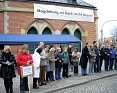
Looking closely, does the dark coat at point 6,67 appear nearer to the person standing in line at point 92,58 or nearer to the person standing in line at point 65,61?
the person standing in line at point 65,61

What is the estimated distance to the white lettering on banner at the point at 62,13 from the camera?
30.2 meters

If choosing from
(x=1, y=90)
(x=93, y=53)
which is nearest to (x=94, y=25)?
(x=93, y=53)

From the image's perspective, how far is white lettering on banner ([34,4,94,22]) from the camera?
30.2 metres

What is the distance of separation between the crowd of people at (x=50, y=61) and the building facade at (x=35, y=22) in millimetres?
9056

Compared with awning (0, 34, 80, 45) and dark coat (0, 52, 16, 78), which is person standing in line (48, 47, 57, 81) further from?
dark coat (0, 52, 16, 78)

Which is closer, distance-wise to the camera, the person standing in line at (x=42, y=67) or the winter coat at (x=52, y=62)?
the person standing in line at (x=42, y=67)

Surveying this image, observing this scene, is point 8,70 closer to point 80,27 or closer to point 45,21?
point 45,21

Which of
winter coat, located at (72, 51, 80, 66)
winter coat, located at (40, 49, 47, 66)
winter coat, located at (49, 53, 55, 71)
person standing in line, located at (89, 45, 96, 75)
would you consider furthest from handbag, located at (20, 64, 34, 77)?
person standing in line, located at (89, 45, 96, 75)

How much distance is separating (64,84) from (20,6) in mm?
14843

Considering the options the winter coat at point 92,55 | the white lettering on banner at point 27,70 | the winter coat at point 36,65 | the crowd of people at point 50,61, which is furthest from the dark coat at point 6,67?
the winter coat at point 92,55

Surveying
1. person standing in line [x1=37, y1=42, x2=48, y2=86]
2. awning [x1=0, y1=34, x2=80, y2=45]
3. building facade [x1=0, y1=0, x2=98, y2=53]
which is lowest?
person standing in line [x1=37, y1=42, x2=48, y2=86]

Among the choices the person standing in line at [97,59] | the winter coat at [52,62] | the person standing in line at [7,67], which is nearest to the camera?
the person standing in line at [7,67]

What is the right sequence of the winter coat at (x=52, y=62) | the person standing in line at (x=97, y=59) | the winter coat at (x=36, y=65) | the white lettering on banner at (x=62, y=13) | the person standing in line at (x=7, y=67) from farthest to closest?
the white lettering on banner at (x=62, y=13)
the person standing in line at (x=97, y=59)
the winter coat at (x=52, y=62)
the winter coat at (x=36, y=65)
the person standing in line at (x=7, y=67)

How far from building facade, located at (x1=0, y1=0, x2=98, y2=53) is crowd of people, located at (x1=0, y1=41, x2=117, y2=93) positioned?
9.06 m
